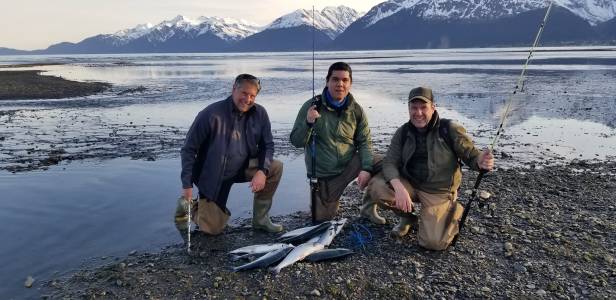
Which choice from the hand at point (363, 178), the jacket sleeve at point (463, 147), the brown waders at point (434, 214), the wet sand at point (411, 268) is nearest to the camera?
the wet sand at point (411, 268)

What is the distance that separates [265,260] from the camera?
6004 millimetres

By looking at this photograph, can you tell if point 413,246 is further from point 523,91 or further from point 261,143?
point 523,91

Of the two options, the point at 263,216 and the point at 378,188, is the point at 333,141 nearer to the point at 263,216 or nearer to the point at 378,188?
the point at 378,188

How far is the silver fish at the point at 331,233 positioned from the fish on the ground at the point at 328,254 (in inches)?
8.4

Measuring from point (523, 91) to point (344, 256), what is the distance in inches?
970

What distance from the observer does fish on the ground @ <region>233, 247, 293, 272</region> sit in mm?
5941

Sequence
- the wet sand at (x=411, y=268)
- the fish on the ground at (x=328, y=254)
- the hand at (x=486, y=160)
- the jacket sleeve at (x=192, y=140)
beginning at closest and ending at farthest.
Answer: the wet sand at (x=411, y=268) → the hand at (x=486, y=160) → the fish on the ground at (x=328, y=254) → the jacket sleeve at (x=192, y=140)

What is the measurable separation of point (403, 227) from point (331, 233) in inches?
46.6

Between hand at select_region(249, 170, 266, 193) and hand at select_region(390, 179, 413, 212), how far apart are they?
195cm

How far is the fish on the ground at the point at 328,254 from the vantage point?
20.1 feet

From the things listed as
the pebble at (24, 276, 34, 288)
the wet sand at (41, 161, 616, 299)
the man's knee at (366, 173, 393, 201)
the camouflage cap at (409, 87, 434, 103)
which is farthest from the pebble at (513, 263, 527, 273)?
the pebble at (24, 276, 34, 288)

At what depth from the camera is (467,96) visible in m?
25.6

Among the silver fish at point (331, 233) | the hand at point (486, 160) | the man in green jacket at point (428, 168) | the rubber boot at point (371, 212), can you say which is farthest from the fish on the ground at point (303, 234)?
the hand at point (486, 160)

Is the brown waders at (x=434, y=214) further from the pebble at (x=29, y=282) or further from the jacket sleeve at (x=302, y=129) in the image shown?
the pebble at (x=29, y=282)
